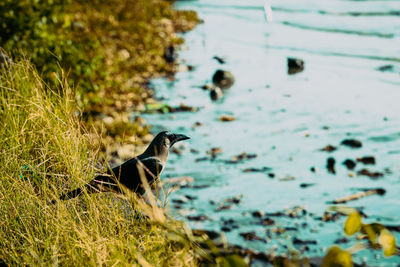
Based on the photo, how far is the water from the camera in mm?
6628

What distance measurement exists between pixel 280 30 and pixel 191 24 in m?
3.82

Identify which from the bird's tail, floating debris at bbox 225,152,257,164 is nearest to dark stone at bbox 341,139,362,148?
floating debris at bbox 225,152,257,164

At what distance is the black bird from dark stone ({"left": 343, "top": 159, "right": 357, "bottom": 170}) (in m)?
4.10

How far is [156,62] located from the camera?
14.6 m

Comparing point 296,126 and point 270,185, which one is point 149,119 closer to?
point 296,126

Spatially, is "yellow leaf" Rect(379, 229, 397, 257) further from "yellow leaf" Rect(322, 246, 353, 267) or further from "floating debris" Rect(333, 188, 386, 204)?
"floating debris" Rect(333, 188, 386, 204)

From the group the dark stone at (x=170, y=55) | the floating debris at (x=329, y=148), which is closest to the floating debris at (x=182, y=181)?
the floating debris at (x=329, y=148)

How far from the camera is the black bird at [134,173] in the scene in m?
3.81

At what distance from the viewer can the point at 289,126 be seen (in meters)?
9.81

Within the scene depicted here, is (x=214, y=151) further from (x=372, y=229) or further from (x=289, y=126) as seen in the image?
(x=372, y=229)

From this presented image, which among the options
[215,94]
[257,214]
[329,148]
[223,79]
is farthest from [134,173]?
[223,79]

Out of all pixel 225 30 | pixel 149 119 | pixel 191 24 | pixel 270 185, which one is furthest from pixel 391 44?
pixel 270 185

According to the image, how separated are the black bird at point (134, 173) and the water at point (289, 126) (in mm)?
410

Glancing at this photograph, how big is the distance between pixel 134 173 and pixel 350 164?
475 cm
